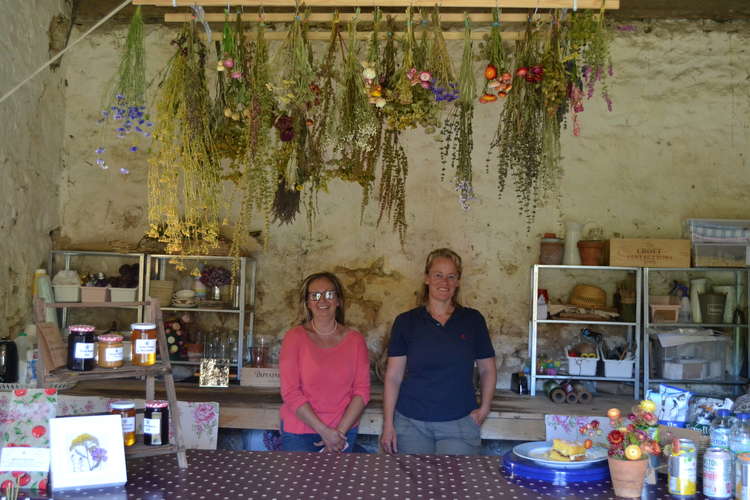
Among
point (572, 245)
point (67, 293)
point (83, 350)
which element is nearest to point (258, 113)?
point (83, 350)

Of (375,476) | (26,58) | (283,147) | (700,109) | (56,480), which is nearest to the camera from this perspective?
(56,480)

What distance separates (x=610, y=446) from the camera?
2.31 metres

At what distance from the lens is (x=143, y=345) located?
2.50 metres

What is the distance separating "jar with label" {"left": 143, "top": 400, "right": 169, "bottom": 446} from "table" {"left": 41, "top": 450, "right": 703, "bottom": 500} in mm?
104

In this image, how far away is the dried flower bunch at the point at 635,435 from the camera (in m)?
2.27

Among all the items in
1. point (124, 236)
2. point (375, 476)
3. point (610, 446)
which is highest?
point (124, 236)

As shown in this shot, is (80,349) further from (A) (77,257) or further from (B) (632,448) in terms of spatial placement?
(A) (77,257)

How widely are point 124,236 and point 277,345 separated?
1.40m

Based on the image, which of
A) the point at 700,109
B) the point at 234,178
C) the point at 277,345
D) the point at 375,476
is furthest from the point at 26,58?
the point at 700,109

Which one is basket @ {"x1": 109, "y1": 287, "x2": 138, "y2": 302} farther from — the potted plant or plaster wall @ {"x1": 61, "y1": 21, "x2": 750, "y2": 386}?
the potted plant

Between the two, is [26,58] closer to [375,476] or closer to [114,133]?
[114,133]

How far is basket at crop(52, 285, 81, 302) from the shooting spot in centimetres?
514

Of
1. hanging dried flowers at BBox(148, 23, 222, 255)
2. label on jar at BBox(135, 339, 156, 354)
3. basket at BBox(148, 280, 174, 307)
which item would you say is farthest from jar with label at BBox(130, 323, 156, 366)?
basket at BBox(148, 280, 174, 307)

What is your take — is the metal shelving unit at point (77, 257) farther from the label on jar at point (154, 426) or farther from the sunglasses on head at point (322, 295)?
the label on jar at point (154, 426)
